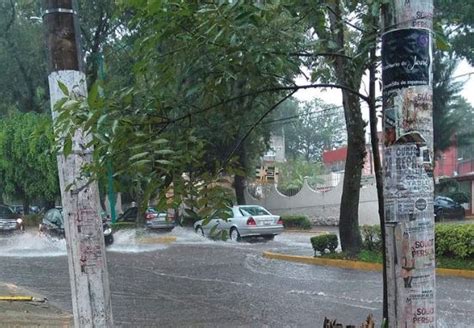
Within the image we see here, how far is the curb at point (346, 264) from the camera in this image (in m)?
12.0

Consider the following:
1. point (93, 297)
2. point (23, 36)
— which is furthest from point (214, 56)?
point (23, 36)

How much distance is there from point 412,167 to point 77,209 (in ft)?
9.00

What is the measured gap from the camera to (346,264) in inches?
552

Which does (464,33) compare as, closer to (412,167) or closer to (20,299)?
(20,299)

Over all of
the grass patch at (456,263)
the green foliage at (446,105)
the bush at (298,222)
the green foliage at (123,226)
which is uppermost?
the green foliage at (446,105)

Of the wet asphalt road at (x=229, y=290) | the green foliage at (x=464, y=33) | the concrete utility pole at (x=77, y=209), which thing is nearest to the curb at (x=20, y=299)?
the wet asphalt road at (x=229, y=290)

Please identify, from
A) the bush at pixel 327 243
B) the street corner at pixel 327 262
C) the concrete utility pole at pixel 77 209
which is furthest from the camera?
the bush at pixel 327 243

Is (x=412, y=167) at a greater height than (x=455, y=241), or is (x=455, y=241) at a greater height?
(x=412, y=167)

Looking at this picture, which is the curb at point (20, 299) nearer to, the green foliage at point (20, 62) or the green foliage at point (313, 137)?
the green foliage at point (20, 62)

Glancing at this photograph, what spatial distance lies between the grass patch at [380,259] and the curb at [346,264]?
19 centimetres

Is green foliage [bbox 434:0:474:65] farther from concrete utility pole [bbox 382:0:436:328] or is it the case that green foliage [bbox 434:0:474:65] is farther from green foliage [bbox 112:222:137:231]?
concrete utility pole [bbox 382:0:436:328]

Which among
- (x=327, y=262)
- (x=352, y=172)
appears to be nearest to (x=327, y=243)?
(x=327, y=262)

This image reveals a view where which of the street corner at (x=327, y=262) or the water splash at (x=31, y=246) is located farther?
the water splash at (x=31, y=246)

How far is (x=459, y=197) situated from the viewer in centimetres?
3734
